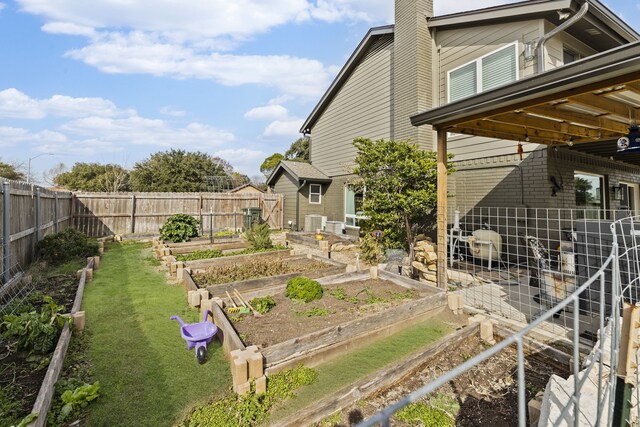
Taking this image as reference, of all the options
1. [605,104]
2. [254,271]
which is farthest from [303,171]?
[605,104]

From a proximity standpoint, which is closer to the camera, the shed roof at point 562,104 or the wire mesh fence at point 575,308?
the wire mesh fence at point 575,308

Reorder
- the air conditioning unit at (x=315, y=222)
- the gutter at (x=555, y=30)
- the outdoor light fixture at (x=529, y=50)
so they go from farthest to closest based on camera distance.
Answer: the air conditioning unit at (x=315, y=222) → the outdoor light fixture at (x=529, y=50) → the gutter at (x=555, y=30)

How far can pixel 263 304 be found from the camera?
171 inches

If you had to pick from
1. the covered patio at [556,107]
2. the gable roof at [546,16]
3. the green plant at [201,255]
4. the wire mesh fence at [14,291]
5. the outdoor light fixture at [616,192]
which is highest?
the gable roof at [546,16]

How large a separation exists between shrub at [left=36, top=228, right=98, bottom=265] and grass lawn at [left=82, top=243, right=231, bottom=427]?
247 cm

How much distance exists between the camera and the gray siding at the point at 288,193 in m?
15.2

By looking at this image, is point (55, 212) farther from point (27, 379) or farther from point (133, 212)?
point (27, 379)

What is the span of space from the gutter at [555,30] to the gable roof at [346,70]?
5082mm

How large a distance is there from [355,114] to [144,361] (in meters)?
11.6

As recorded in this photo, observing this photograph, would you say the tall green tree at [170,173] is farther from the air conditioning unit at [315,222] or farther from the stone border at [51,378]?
the stone border at [51,378]

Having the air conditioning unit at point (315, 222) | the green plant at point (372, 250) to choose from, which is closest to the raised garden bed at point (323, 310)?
the green plant at point (372, 250)

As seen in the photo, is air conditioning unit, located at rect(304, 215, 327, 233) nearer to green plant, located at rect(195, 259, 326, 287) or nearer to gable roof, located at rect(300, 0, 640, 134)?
green plant, located at rect(195, 259, 326, 287)

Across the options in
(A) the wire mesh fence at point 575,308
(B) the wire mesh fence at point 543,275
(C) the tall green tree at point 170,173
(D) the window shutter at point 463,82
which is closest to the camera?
(A) the wire mesh fence at point 575,308

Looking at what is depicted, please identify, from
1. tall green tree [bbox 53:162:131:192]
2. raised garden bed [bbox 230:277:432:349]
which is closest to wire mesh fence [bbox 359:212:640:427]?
raised garden bed [bbox 230:277:432:349]
